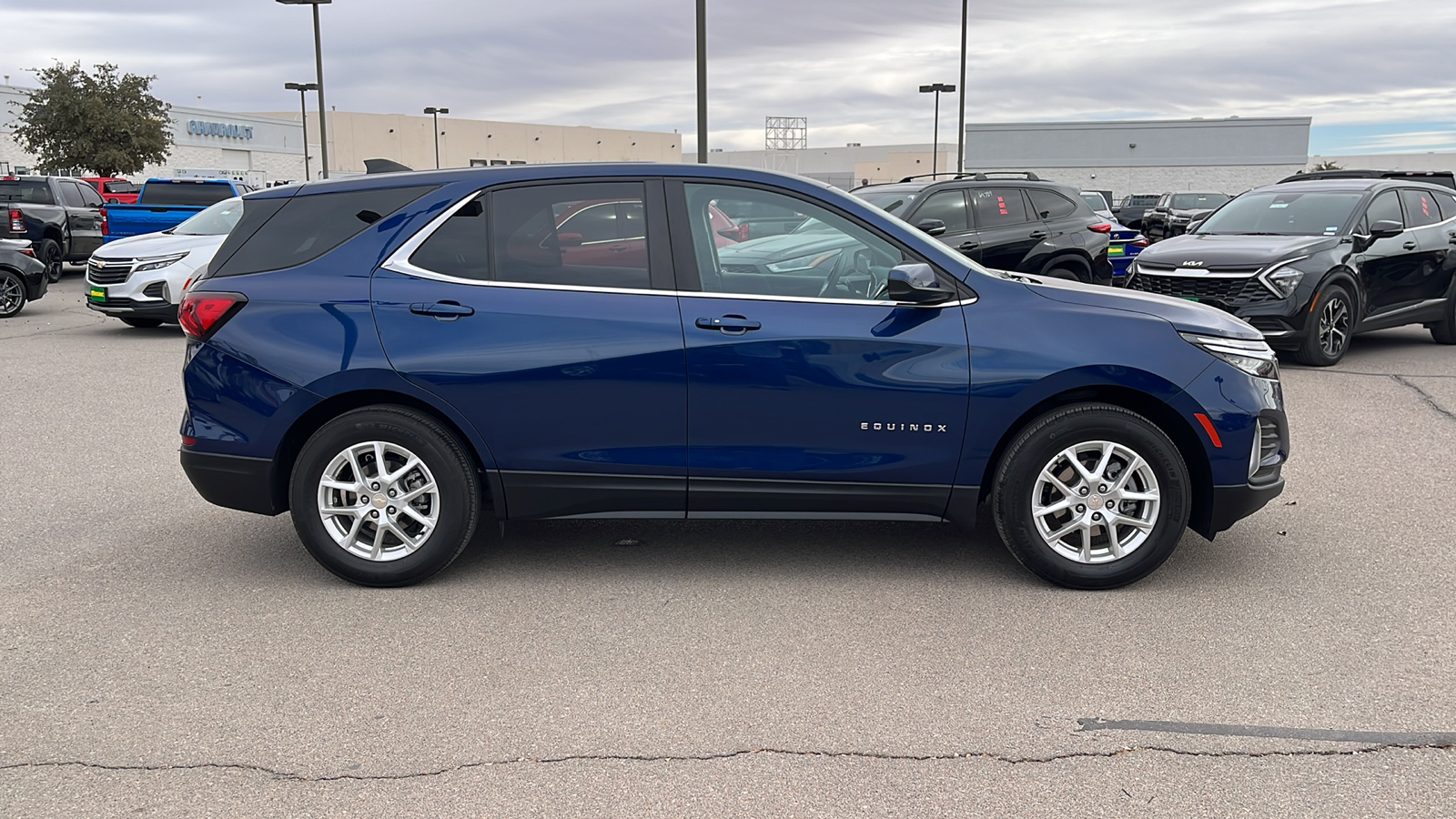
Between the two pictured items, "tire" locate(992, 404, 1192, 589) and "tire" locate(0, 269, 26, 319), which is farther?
"tire" locate(0, 269, 26, 319)

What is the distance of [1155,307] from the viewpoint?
506cm

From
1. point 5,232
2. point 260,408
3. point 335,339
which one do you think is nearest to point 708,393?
point 335,339

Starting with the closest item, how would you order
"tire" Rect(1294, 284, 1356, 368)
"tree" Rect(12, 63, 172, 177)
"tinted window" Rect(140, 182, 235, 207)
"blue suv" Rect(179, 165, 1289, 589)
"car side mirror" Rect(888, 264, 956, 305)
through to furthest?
"car side mirror" Rect(888, 264, 956, 305)
"blue suv" Rect(179, 165, 1289, 589)
"tire" Rect(1294, 284, 1356, 368)
"tinted window" Rect(140, 182, 235, 207)
"tree" Rect(12, 63, 172, 177)

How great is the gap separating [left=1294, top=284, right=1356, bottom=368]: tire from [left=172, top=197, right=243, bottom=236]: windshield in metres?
12.0

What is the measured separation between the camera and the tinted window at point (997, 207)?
43.1ft

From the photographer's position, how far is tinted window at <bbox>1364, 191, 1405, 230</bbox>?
12.2 meters

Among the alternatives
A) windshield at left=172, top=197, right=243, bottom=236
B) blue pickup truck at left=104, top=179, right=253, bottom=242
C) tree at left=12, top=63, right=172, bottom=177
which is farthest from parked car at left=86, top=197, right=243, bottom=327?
tree at left=12, top=63, right=172, bottom=177

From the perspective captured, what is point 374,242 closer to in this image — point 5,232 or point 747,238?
point 747,238

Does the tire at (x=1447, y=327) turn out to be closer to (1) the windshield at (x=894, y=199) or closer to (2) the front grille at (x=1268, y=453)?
(1) the windshield at (x=894, y=199)

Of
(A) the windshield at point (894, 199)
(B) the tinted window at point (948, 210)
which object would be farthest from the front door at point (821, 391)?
(B) the tinted window at point (948, 210)

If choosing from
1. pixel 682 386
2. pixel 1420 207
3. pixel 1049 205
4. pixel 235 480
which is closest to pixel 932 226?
pixel 1049 205

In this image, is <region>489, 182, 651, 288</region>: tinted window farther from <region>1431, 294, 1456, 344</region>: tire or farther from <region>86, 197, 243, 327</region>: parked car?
<region>1431, 294, 1456, 344</region>: tire

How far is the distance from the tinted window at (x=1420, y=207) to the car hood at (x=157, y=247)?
12.9 meters

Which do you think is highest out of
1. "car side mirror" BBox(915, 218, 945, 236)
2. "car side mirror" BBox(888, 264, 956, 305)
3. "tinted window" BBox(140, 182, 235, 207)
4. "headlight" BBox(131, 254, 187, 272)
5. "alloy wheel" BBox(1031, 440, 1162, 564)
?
"tinted window" BBox(140, 182, 235, 207)
